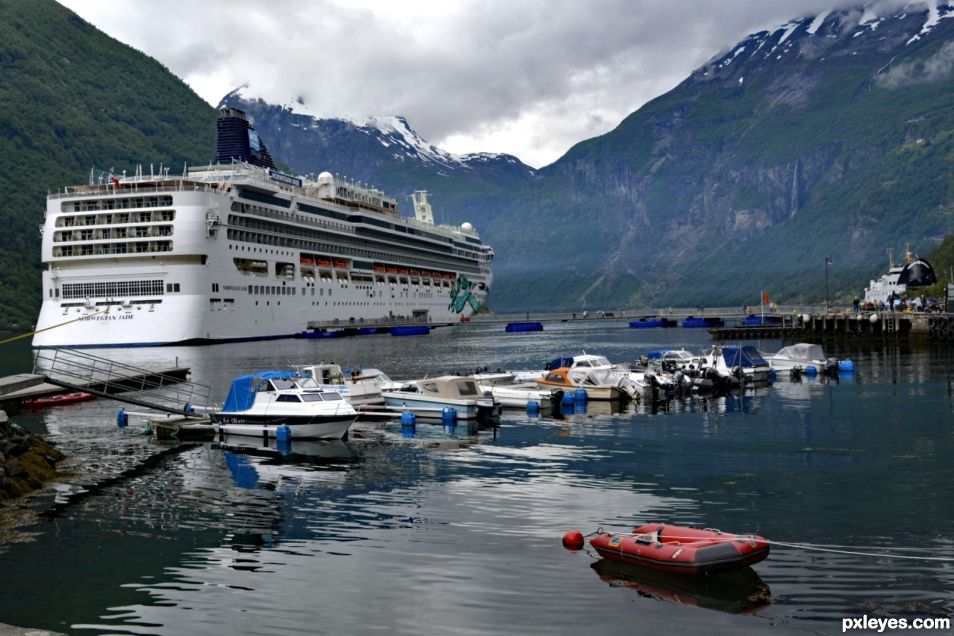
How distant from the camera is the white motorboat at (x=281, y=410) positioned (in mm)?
37750

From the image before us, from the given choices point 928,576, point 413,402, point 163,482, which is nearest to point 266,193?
point 413,402

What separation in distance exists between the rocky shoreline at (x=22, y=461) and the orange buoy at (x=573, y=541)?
16.8 metres

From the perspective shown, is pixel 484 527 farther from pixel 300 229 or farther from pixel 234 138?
pixel 234 138

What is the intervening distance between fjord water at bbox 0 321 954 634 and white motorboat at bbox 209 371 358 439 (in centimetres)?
117

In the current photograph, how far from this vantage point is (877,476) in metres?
28.5

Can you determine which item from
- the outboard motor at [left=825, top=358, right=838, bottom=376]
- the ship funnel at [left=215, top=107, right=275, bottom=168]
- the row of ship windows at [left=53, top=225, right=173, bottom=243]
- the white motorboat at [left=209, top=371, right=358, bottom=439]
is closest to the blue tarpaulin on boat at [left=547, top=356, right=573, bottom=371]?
the outboard motor at [left=825, top=358, right=838, bottom=376]

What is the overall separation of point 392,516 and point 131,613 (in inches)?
332

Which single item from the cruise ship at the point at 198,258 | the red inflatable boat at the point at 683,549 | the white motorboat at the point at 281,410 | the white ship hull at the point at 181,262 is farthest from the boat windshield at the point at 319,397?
the white ship hull at the point at 181,262

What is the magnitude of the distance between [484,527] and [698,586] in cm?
633

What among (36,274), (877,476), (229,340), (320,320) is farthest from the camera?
(36,274)

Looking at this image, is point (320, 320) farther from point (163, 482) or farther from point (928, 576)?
point (928, 576)

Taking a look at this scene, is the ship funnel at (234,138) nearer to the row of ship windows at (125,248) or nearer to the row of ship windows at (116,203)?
the row of ship windows at (116,203)

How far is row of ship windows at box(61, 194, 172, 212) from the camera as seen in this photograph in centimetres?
10981

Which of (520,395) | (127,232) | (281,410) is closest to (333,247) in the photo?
(127,232)
